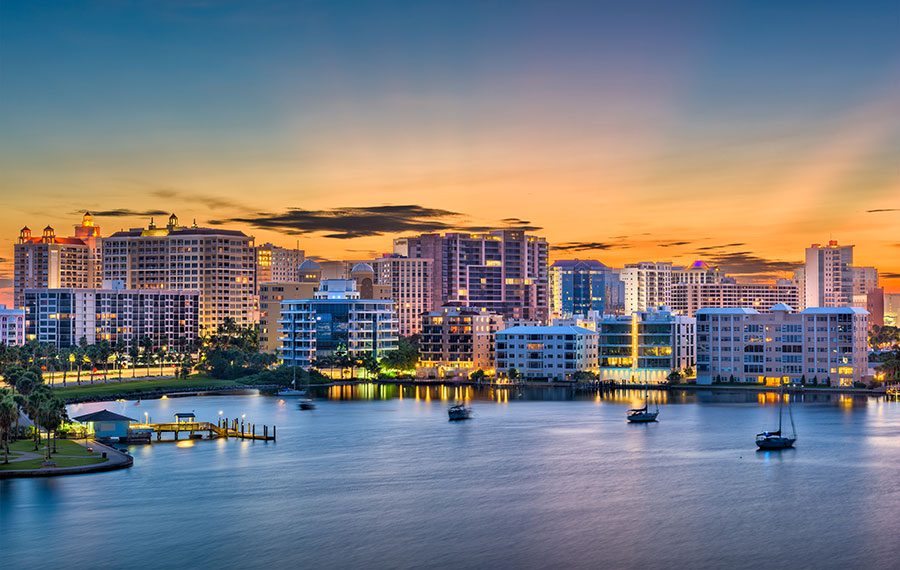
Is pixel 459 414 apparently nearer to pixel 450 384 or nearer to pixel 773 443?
pixel 773 443

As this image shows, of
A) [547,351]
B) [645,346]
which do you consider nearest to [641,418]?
[645,346]

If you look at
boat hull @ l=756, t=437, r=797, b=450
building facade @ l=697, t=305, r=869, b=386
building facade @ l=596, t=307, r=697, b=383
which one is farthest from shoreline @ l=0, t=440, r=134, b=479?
building facade @ l=596, t=307, r=697, b=383

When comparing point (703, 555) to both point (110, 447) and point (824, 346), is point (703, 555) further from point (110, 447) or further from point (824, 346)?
point (824, 346)

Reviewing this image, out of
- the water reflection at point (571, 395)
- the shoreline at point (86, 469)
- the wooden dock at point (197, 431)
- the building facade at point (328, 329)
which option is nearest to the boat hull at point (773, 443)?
the water reflection at point (571, 395)

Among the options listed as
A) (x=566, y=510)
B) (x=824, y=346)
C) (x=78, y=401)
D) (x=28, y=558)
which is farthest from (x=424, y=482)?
(x=824, y=346)

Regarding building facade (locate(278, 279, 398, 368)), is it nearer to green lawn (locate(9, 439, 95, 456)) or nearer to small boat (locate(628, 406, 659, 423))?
small boat (locate(628, 406, 659, 423))
